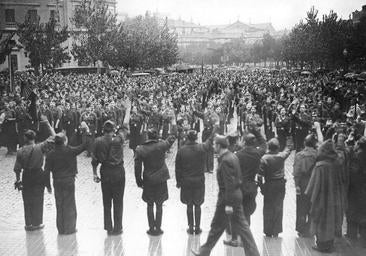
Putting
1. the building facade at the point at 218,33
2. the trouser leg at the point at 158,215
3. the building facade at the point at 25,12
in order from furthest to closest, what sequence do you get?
the building facade at the point at 218,33, the building facade at the point at 25,12, the trouser leg at the point at 158,215

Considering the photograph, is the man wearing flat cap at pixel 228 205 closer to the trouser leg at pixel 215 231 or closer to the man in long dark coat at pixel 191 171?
the trouser leg at pixel 215 231

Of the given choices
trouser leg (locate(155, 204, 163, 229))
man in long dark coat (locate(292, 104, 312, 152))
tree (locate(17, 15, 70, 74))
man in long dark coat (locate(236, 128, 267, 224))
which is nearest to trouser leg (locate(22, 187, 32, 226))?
trouser leg (locate(155, 204, 163, 229))

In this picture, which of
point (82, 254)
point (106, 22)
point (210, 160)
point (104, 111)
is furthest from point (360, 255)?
point (106, 22)

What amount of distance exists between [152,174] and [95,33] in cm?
4769

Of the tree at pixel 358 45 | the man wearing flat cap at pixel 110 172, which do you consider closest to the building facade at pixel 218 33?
the tree at pixel 358 45

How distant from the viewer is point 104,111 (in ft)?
57.6

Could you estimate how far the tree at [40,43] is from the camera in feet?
150

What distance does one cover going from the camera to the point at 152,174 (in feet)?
26.7

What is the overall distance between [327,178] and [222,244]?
1954mm

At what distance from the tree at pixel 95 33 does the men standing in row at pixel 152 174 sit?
1826 inches

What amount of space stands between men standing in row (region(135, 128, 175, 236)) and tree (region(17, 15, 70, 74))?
39.9 meters

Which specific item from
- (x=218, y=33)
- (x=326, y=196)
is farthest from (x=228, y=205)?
(x=218, y=33)

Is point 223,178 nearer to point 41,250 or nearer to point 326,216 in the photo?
point 326,216

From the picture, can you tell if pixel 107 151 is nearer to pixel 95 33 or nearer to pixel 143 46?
pixel 95 33
